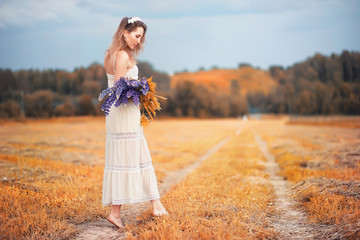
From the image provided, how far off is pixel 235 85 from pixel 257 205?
375ft

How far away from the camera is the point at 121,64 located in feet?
16.4

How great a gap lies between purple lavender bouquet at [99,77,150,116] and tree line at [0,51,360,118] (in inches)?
1578

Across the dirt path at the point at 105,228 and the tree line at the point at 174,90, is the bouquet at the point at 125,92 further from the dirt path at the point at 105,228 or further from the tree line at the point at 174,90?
the tree line at the point at 174,90

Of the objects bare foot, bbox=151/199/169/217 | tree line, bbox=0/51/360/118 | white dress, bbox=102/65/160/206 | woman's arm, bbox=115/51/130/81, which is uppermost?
tree line, bbox=0/51/360/118

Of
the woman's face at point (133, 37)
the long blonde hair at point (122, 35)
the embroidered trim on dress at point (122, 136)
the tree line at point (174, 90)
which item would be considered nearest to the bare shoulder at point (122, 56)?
the long blonde hair at point (122, 35)

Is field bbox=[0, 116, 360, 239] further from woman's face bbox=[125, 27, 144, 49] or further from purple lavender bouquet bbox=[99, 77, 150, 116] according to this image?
woman's face bbox=[125, 27, 144, 49]

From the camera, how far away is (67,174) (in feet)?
30.6

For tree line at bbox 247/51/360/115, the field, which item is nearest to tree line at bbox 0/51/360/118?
tree line at bbox 247/51/360/115

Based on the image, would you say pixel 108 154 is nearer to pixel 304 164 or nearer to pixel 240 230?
pixel 240 230

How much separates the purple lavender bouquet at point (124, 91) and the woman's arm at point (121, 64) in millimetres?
83

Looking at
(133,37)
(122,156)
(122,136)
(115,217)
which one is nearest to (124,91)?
(122,136)

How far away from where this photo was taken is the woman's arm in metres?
4.98

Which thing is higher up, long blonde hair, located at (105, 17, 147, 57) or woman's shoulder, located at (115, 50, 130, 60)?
long blonde hair, located at (105, 17, 147, 57)

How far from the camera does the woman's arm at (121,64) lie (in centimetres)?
498
